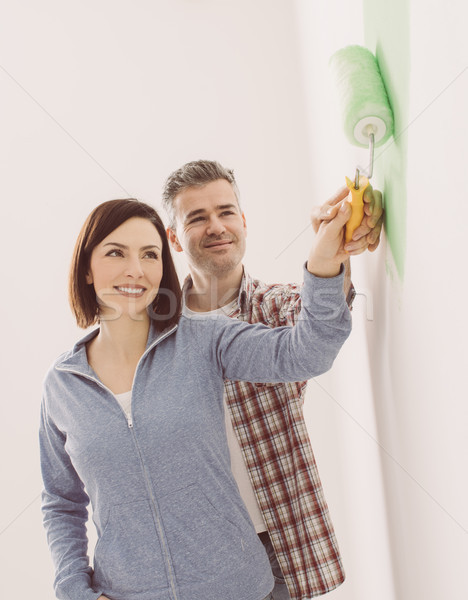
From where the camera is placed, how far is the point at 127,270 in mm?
842

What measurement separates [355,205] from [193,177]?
21.5 inches

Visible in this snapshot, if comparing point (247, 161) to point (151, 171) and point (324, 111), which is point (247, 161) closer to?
point (151, 171)

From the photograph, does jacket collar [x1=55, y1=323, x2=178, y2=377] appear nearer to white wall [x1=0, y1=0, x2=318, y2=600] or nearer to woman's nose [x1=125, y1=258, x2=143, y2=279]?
woman's nose [x1=125, y1=258, x2=143, y2=279]

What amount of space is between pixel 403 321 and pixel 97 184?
1304 mm

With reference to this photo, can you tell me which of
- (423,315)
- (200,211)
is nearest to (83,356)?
(200,211)

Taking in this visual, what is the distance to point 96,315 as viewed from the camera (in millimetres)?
930

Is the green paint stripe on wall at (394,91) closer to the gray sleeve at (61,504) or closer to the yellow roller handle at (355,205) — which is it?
the yellow roller handle at (355,205)

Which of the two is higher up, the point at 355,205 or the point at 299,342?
the point at 355,205

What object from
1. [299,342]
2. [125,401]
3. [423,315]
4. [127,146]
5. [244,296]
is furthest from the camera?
[127,146]

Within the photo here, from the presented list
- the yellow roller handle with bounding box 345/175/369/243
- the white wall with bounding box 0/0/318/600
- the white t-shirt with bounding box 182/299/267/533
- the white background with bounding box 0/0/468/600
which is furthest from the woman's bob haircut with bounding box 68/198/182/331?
the white wall with bounding box 0/0/318/600

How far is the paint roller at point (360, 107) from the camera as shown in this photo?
646mm

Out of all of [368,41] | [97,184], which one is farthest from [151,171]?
[368,41]

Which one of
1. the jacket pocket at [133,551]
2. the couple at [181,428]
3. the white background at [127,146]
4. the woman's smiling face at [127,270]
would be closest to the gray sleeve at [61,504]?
the couple at [181,428]

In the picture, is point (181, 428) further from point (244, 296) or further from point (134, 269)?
point (244, 296)
